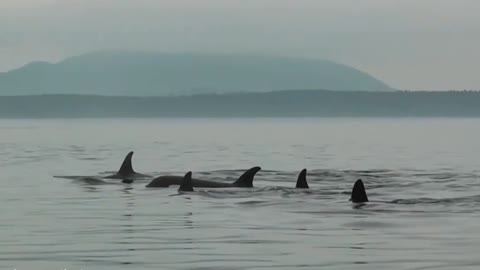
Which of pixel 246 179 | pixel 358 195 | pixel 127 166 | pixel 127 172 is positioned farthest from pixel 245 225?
pixel 127 172

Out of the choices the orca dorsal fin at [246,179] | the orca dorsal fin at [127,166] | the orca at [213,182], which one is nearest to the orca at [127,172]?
the orca dorsal fin at [127,166]

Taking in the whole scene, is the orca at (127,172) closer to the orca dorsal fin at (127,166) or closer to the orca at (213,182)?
the orca dorsal fin at (127,166)

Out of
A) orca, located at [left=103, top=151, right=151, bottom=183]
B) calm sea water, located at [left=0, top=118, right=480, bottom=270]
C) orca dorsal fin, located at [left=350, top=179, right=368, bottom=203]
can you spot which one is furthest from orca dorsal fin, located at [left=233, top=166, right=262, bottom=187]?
orca, located at [left=103, top=151, right=151, bottom=183]

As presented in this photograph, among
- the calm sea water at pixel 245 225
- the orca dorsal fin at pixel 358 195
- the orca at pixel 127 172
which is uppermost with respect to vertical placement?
the orca at pixel 127 172

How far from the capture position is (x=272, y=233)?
20.5 metres

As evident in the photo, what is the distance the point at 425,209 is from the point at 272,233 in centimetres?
560

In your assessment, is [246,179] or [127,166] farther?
[127,166]

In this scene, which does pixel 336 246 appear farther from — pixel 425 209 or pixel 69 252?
pixel 425 209

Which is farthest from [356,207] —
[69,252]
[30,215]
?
[69,252]

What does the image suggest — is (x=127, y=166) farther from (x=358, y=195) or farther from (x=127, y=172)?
(x=358, y=195)

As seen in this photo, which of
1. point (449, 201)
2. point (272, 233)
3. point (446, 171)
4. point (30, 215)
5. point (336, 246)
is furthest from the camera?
point (446, 171)

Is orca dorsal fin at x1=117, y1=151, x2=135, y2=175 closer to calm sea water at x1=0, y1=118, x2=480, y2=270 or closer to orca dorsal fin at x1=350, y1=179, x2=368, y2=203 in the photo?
calm sea water at x1=0, y1=118, x2=480, y2=270

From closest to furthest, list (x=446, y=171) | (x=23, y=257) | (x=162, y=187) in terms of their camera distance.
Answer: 1. (x=23, y=257)
2. (x=162, y=187)
3. (x=446, y=171)

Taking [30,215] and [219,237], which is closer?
[219,237]
